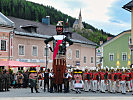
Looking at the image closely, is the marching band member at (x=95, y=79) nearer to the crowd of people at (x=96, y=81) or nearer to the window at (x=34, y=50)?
the crowd of people at (x=96, y=81)

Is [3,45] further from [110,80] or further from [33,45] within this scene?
[110,80]

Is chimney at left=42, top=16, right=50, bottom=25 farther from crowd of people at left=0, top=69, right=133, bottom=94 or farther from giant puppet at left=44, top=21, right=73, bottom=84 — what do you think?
giant puppet at left=44, top=21, right=73, bottom=84

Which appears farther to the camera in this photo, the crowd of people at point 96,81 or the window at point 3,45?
the window at point 3,45

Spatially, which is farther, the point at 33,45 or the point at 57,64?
the point at 33,45

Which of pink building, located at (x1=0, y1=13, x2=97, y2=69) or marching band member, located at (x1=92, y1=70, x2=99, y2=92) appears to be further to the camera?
pink building, located at (x1=0, y1=13, x2=97, y2=69)

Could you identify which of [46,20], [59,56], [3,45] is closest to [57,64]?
[59,56]

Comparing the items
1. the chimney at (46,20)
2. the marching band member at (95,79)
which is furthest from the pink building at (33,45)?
the marching band member at (95,79)

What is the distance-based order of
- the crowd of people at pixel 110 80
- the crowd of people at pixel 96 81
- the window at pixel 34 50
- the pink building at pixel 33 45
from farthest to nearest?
the window at pixel 34 50 → the pink building at pixel 33 45 → the crowd of people at pixel 110 80 → the crowd of people at pixel 96 81

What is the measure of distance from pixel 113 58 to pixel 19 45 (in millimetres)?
23400

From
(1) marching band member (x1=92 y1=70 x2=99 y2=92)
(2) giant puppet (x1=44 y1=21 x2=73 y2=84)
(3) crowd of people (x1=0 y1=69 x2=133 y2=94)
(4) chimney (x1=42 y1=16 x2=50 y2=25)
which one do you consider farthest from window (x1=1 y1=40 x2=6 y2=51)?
(4) chimney (x1=42 y1=16 x2=50 y2=25)

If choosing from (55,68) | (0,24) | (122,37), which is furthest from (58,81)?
(122,37)

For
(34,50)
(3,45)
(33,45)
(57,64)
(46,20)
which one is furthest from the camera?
(46,20)

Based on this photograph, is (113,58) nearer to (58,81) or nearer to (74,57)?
(74,57)

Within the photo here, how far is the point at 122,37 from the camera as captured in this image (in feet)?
170
